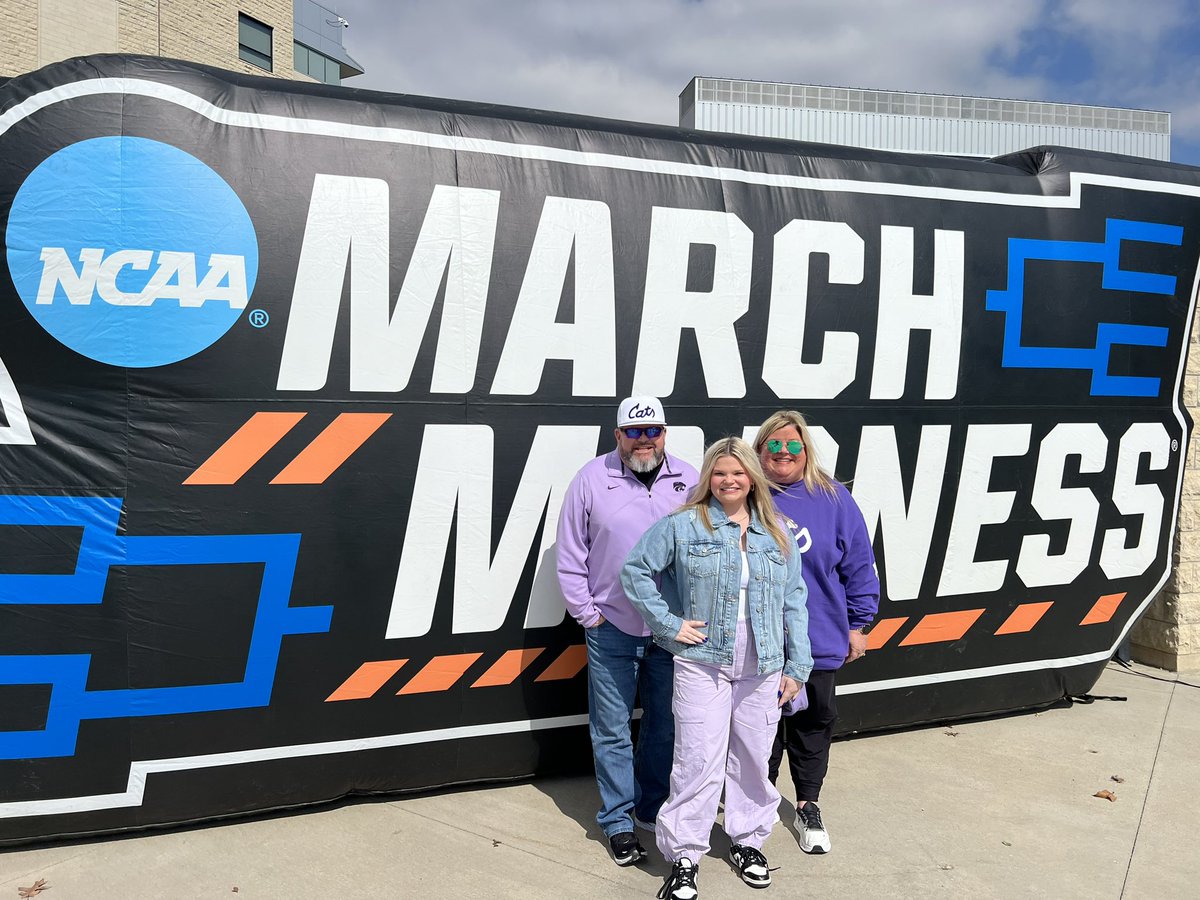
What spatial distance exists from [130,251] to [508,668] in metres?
2.28

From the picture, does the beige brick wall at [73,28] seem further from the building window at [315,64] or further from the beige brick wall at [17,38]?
the building window at [315,64]

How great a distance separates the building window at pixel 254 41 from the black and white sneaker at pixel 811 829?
26.2 metres

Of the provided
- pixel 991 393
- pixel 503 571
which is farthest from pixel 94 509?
pixel 991 393

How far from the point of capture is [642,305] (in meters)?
4.29

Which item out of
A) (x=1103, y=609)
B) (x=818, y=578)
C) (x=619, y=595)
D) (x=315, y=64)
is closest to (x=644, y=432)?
(x=619, y=595)

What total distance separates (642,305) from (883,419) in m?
1.41

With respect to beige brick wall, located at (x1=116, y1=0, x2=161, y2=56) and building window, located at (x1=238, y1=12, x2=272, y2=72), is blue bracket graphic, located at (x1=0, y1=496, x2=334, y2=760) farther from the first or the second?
building window, located at (x1=238, y1=12, x2=272, y2=72)

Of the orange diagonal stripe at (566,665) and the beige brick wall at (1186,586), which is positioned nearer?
the orange diagonal stripe at (566,665)

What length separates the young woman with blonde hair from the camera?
129 inches

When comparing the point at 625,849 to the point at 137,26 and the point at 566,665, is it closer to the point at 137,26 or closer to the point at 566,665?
the point at 566,665

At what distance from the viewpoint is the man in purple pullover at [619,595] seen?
145 inches

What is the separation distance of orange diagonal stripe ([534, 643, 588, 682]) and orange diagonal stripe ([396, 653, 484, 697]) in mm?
340

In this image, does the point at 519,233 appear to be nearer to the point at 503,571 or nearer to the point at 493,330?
the point at 493,330

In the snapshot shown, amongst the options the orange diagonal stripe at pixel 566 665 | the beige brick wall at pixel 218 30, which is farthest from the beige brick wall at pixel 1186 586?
the beige brick wall at pixel 218 30
